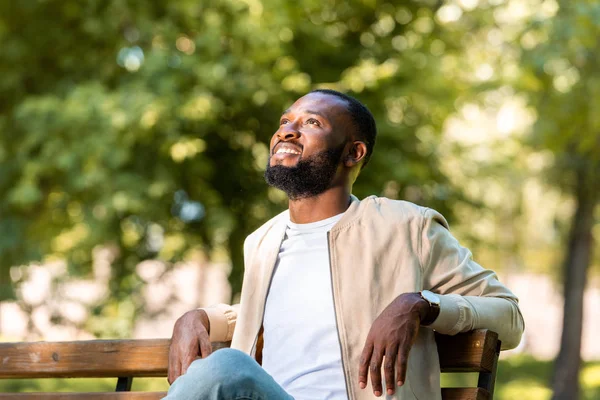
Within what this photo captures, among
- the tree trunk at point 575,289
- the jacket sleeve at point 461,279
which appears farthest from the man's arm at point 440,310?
the tree trunk at point 575,289

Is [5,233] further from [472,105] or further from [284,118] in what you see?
[284,118]

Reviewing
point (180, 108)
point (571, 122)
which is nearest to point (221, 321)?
point (180, 108)

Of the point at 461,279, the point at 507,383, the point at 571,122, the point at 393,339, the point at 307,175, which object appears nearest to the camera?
the point at 393,339

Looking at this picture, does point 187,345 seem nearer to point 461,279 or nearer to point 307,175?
point 307,175

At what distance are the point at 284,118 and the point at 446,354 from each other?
953 millimetres

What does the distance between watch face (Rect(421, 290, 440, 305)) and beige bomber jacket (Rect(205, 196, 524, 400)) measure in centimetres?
2

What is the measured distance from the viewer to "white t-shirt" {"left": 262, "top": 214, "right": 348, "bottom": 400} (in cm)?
276

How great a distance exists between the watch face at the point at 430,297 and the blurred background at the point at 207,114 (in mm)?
5753

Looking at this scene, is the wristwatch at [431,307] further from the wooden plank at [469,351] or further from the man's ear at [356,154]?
the man's ear at [356,154]

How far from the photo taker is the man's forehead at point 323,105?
3.13 meters

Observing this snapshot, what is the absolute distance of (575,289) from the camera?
1277 cm

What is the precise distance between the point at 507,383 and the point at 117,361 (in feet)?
39.3

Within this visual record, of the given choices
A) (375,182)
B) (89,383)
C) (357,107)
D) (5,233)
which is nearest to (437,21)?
(375,182)

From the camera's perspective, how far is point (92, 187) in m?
8.81
